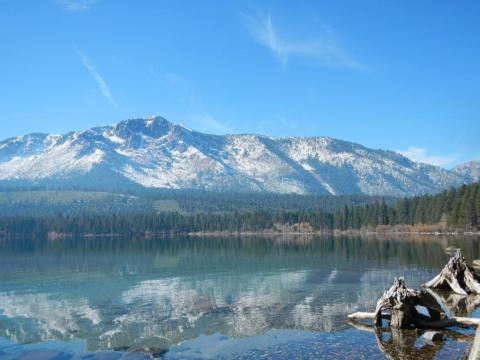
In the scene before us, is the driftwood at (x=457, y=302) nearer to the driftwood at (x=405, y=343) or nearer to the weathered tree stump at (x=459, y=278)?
the weathered tree stump at (x=459, y=278)

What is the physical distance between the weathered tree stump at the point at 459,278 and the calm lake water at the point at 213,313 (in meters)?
2.76

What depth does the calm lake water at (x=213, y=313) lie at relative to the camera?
35.3m

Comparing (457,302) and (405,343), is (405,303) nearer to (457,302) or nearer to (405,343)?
(405,343)

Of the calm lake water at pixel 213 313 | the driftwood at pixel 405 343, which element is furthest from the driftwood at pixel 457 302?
the driftwood at pixel 405 343

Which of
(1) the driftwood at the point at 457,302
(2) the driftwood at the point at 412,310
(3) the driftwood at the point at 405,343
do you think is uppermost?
(2) the driftwood at the point at 412,310

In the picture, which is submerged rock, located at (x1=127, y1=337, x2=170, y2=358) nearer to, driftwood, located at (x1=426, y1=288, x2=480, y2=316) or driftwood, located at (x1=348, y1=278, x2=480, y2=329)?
driftwood, located at (x1=348, y1=278, x2=480, y2=329)

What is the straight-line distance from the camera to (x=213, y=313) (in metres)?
50.6

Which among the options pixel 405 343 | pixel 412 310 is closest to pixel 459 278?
pixel 412 310

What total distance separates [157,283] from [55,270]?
39.6 metres

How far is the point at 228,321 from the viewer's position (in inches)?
1810

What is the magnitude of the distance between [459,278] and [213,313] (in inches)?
1131

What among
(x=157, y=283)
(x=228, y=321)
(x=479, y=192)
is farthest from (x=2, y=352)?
(x=479, y=192)

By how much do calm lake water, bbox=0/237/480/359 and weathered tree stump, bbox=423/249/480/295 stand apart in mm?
2758

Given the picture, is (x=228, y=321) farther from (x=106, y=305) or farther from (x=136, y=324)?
(x=106, y=305)
